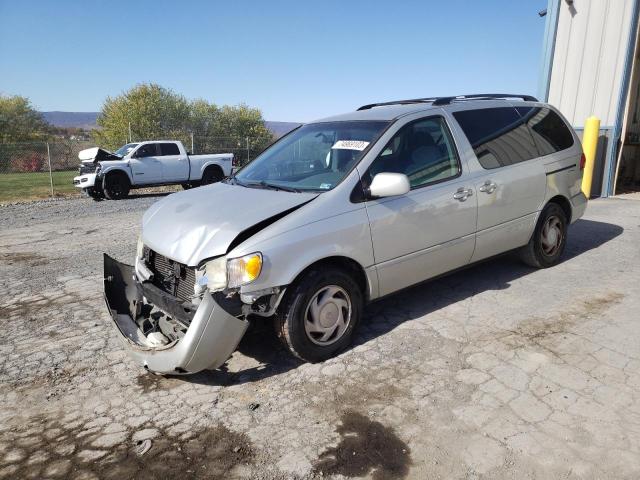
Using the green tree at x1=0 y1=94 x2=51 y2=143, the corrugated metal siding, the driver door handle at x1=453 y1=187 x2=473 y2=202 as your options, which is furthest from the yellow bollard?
the green tree at x1=0 y1=94 x2=51 y2=143

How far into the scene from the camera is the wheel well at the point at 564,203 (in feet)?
17.6

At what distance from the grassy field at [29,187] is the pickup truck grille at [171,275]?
12.7 metres

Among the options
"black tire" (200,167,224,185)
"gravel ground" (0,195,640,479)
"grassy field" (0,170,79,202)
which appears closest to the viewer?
"gravel ground" (0,195,640,479)

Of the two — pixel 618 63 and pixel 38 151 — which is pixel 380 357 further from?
pixel 38 151

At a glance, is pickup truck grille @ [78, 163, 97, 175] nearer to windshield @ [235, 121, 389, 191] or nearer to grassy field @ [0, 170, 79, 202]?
grassy field @ [0, 170, 79, 202]

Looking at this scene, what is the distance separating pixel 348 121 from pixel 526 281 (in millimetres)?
2608

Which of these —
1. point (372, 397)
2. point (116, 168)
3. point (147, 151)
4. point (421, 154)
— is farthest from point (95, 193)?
point (372, 397)

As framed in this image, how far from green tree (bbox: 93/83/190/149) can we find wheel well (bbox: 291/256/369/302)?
29.1 m

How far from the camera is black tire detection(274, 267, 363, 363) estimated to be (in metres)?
3.35

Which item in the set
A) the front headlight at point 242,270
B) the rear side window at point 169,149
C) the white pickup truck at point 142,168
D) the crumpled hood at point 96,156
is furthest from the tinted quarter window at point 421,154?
the rear side window at point 169,149

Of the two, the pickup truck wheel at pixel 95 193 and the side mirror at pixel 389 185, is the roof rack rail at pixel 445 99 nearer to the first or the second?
the side mirror at pixel 389 185

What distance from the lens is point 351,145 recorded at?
4000 mm

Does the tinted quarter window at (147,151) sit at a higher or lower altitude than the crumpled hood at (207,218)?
higher

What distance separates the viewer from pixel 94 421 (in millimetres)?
2986
